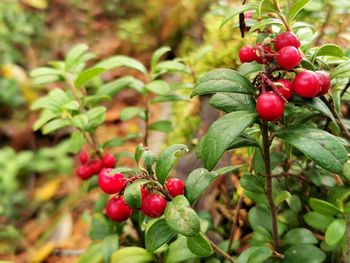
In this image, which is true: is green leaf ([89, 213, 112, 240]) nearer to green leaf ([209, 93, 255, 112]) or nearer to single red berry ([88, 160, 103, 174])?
single red berry ([88, 160, 103, 174])

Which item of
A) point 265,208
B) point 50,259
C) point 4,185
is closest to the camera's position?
point 265,208

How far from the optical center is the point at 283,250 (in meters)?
1.55

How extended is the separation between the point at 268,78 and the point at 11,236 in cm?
266

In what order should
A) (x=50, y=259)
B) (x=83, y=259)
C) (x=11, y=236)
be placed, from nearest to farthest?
(x=83, y=259) → (x=50, y=259) → (x=11, y=236)

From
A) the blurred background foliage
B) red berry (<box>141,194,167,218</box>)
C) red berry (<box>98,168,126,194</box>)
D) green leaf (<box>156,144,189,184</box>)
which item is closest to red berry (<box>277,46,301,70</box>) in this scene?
green leaf (<box>156,144,189,184</box>)

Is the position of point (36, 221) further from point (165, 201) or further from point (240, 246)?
point (165, 201)

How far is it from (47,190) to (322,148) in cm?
298

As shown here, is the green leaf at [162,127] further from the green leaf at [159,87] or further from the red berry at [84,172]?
the red berry at [84,172]

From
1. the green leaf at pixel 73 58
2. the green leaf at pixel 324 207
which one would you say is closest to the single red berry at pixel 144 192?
the green leaf at pixel 324 207

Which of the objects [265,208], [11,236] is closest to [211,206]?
[265,208]

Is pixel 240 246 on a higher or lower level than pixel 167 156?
lower

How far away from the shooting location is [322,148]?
110cm

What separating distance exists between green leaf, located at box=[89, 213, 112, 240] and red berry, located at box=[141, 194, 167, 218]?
2.39 ft

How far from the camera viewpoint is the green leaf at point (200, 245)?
1.24 meters
